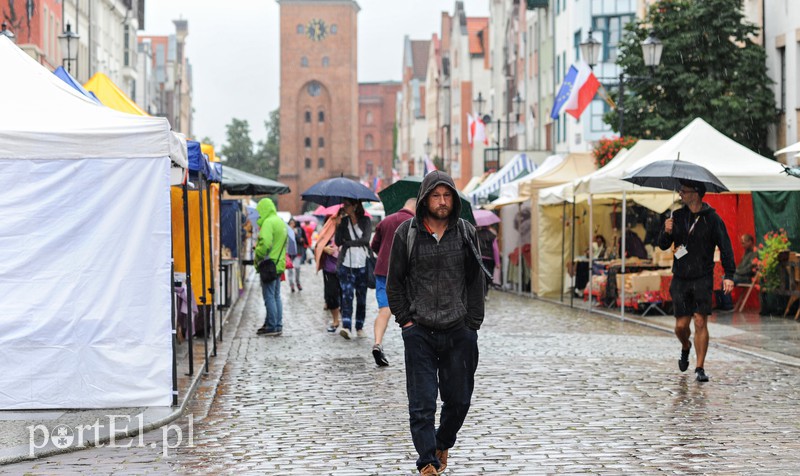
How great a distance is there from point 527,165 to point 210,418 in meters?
30.6

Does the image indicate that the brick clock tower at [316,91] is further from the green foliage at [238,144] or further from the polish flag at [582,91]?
the polish flag at [582,91]

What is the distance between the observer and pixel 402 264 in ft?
24.9

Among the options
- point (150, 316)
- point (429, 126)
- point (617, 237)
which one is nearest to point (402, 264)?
point (150, 316)

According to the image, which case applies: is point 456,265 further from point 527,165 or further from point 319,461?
point 527,165

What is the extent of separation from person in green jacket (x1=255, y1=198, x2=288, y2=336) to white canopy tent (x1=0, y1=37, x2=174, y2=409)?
7.53 meters

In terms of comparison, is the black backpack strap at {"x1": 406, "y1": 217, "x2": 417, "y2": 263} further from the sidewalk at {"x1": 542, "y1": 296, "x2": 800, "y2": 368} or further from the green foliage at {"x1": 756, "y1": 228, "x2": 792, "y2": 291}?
the green foliage at {"x1": 756, "y1": 228, "x2": 792, "y2": 291}

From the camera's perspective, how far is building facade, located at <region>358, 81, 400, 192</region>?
7151 inches

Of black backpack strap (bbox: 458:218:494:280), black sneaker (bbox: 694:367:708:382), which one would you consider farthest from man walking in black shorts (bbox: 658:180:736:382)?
black backpack strap (bbox: 458:218:494:280)

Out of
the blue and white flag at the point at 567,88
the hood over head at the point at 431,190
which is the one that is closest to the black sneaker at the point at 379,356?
the hood over head at the point at 431,190

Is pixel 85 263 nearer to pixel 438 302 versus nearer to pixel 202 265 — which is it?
pixel 202 265

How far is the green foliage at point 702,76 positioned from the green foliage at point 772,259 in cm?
840

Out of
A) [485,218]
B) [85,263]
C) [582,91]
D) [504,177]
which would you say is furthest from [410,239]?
[504,177]

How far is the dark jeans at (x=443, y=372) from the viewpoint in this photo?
7531 mm

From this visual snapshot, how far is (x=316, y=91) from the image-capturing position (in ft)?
472
